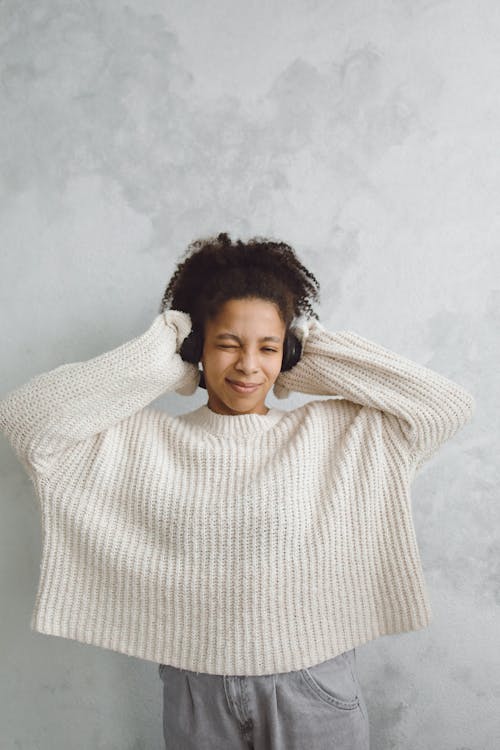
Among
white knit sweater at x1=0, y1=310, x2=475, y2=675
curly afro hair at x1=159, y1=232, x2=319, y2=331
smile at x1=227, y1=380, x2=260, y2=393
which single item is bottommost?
white knit sweater at x1=0, y1=310, x2=475, y2=675

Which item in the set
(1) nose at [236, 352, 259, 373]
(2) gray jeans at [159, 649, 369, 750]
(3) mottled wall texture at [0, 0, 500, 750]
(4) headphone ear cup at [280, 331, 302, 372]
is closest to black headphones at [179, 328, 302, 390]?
(4) headphone ear cup at [280, 331, 302, 372]

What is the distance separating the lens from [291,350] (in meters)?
1.33

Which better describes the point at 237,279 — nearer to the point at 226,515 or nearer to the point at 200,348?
the point at 200,348

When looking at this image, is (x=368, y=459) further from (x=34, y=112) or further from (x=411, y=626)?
(x=34, y=112)

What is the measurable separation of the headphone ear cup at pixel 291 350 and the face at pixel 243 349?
3 centimetres

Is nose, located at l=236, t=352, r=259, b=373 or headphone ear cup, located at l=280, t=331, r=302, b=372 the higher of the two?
headphone ear cup, located at l=280, t=331, r=302, b=372

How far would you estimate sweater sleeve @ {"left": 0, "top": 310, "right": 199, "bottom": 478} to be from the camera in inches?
49.2

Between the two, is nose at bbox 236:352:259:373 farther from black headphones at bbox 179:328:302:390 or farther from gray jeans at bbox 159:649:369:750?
gray jeans at bbox 159:649:369:750

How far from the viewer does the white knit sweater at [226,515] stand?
1211 mm

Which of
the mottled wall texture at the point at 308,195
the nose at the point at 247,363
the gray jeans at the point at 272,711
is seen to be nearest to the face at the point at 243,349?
the nose at the point at 247,363

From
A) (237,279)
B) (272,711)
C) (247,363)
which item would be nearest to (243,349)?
(247,363)

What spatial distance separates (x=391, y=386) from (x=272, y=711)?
0.60 meters

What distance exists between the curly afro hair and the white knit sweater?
6 centimetres

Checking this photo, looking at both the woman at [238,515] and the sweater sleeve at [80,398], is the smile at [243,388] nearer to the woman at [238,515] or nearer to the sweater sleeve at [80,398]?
the woman at [238,515]
